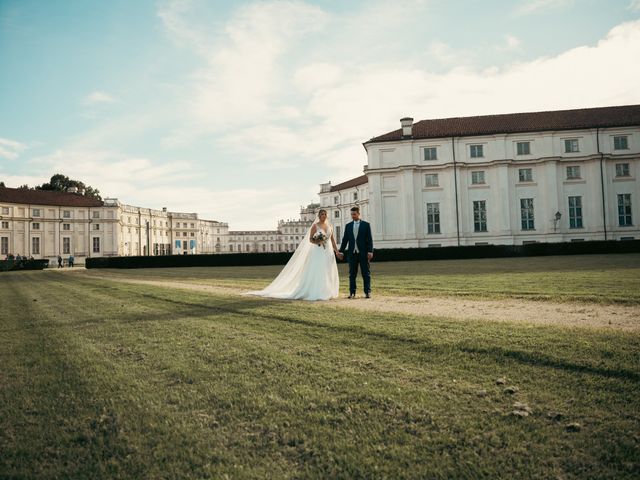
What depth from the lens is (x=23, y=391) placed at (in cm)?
378

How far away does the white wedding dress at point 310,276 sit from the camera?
10.5 metres

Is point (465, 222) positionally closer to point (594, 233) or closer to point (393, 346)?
point (594, 233)

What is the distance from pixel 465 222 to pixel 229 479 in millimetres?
45948

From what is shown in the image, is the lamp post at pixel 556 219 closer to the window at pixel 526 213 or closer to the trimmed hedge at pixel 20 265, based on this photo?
the window at pixel 526 213

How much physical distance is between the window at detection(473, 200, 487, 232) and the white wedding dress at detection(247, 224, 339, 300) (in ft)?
123

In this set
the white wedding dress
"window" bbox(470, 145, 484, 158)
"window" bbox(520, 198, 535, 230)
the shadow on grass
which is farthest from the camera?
"window" bbox(470, 145, 484, 158)

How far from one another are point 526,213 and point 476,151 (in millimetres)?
8680

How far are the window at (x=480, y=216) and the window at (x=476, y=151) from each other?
5083 mm

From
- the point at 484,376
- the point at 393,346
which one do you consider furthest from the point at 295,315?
the point at 484,376

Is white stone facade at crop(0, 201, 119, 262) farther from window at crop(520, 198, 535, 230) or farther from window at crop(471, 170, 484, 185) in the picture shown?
window at crop(520, 198, 535, 230)

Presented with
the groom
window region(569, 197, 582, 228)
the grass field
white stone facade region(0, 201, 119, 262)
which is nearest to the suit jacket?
the groom

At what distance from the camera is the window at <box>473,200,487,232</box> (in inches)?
1775

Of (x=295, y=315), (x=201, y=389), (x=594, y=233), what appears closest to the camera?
(x=201, y=389)

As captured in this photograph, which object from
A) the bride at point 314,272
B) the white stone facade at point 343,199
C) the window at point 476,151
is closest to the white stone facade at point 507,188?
the window at point 476,151
